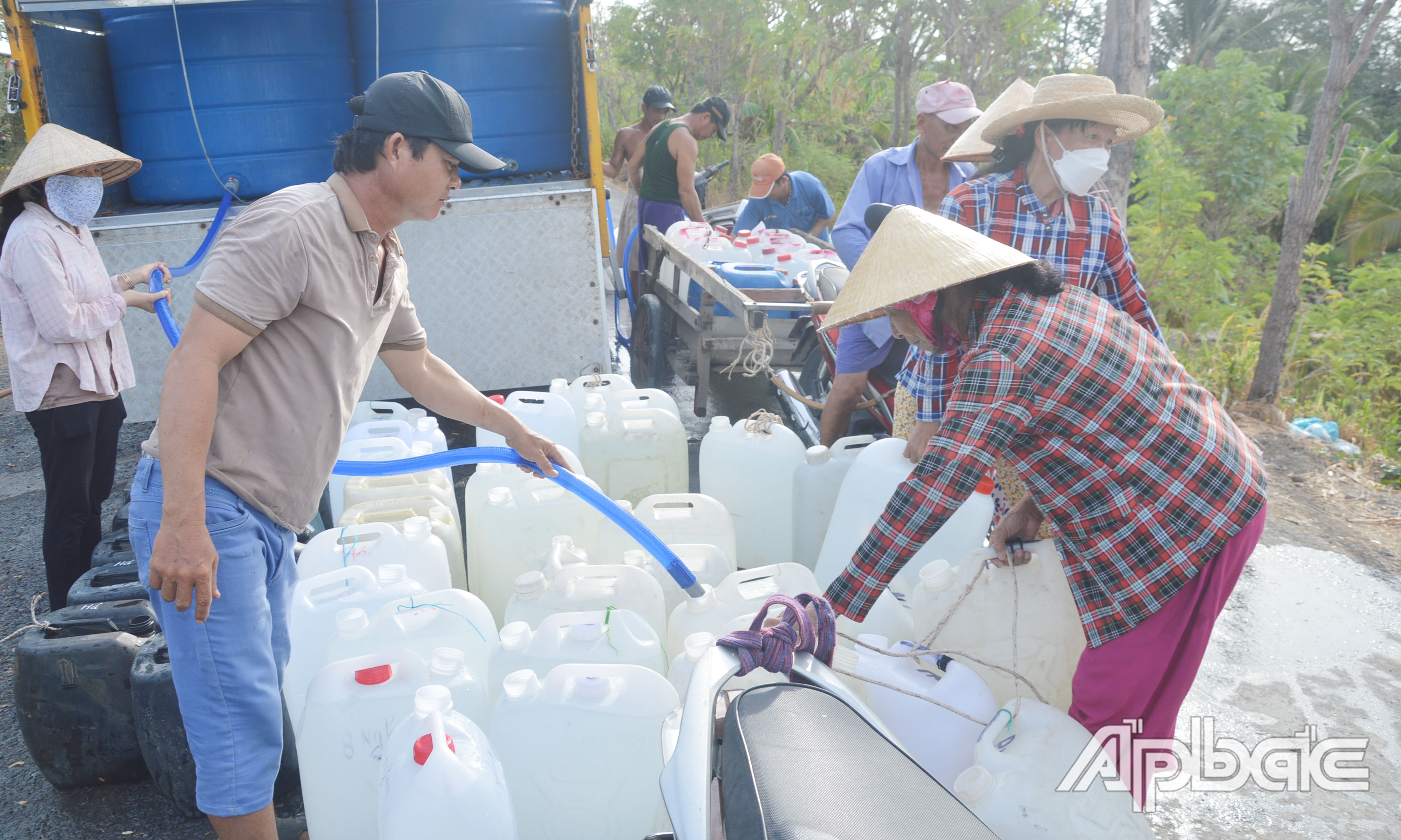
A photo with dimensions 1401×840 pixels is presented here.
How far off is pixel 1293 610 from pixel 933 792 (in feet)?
10.5

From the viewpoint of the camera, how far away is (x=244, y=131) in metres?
5.03

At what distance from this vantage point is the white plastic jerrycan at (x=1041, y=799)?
1726mm

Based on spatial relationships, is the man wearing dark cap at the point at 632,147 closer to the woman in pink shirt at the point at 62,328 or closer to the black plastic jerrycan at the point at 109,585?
the woman in pink shirt at the point at 62,328

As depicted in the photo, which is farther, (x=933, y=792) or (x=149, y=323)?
(x=149, y=323)

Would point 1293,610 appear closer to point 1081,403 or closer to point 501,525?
point 1081,403

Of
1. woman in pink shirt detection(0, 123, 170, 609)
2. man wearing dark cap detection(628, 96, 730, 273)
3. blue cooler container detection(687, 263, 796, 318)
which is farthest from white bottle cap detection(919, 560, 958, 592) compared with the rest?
man wearing dark cap detection(628, 96, 730, 273)

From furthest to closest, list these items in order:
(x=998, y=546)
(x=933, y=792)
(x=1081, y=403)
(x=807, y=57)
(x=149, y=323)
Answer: (x=807, y=57), (x=149, y=323), (x=998, y=546), (x=1081, y=403), (x=933, y=792)

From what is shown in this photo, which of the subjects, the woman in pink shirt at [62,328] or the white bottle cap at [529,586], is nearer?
the white bottle cap at [529,586]

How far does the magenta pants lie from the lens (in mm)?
1946

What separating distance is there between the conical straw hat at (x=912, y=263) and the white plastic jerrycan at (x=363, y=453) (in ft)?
6.92

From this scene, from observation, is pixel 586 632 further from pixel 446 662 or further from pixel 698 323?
pixel 698 323

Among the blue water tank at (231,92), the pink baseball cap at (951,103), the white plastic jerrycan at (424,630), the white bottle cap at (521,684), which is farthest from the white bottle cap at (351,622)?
the blue water tank at (231,92)

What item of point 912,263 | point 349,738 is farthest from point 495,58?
point 349,738

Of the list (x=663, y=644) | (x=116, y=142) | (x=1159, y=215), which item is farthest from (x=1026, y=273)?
(x=1159, y=215)
